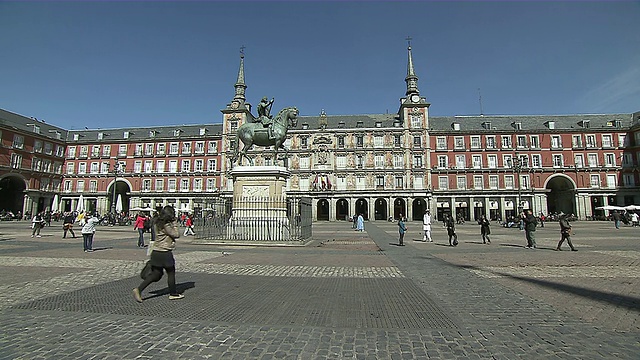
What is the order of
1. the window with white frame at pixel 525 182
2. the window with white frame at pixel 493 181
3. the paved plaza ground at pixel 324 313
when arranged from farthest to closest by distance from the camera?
1. the window with white frame at pixel 493 181
2. the window with white frame at pixel 525 182
3. the paved plaza ground at pixel 324 313

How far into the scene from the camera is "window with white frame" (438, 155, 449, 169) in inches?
2061

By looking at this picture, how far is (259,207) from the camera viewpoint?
15070mm

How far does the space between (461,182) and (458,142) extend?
661 centimetres

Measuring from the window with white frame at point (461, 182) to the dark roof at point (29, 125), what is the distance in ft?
226

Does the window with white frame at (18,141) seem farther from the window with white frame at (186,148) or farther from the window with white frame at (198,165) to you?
the window with white frame at (198,165)

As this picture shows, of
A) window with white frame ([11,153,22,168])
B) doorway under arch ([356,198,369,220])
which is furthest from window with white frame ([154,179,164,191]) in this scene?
doorway under arch ([356,198,369,220])

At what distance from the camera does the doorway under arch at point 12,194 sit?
50.9 m

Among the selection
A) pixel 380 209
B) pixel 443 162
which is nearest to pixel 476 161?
pixel 443 162

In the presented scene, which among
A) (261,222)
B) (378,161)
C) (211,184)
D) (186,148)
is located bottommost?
(261,222)

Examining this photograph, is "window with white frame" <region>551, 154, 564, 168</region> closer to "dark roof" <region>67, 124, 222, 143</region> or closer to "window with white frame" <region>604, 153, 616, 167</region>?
"window with white frame" <region>604, 153, 616, 167</region>

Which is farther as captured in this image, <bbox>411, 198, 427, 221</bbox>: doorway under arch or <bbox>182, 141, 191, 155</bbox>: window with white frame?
<bbox>182, 141, 191, 155</bbox>: window with white frame

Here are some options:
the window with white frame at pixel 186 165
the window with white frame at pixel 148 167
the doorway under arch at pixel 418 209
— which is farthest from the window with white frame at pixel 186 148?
the doorway under arch at pixel 418 209

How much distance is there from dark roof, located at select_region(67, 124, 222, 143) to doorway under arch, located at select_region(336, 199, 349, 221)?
974 inches

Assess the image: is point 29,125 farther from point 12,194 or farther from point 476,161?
point 476,161
